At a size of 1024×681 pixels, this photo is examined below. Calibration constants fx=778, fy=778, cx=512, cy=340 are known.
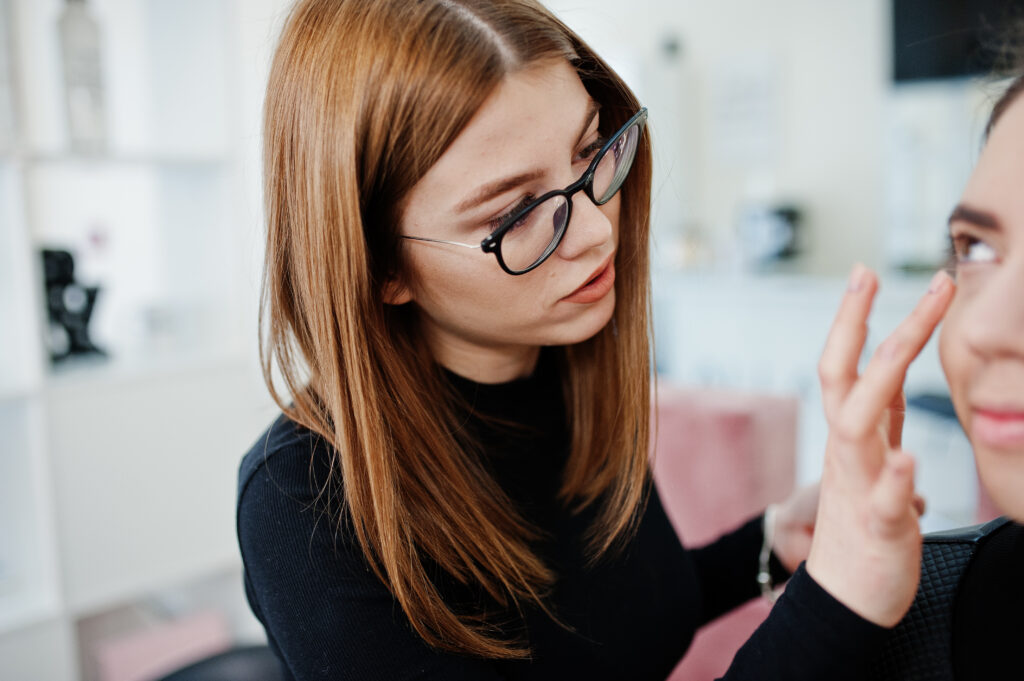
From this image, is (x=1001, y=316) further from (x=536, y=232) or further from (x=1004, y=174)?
(x=536, y=232)

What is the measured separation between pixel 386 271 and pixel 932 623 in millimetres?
539

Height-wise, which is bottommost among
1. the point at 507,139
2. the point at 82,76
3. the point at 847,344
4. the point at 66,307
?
the point at 66,307

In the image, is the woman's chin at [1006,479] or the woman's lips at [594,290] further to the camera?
the woman's lips at [594,290]

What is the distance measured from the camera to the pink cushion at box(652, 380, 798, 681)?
1543mm

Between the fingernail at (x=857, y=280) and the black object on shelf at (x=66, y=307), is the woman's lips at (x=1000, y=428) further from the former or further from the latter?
the black object on shelf at (x=66, y=307)

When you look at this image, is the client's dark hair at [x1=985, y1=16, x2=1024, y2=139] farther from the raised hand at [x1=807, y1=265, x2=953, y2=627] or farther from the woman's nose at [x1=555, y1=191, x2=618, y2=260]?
the woman's nose at [x1=555, y1=191, x2=618, y2=260]

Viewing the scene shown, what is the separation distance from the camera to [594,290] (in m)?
0.75

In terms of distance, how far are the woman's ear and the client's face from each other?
1.55ft

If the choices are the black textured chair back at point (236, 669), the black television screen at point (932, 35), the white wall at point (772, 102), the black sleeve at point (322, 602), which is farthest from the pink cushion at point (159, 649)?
the black television screen at point (932, 35)

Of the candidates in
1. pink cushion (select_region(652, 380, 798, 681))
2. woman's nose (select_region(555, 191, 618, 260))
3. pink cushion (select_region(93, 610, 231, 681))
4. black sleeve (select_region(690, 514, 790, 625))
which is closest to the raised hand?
woman's nose (select_region(555, 191, 618, 260))

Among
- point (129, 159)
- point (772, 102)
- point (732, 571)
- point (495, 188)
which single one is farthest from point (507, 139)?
point (772, 102)

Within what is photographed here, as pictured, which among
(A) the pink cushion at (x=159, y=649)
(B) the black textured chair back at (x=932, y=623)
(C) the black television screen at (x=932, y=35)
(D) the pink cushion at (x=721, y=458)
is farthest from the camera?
(C) the black television screen at (x=932, y=35)

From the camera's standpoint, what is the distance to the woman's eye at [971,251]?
485mm

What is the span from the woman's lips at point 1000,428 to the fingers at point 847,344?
9 cm
